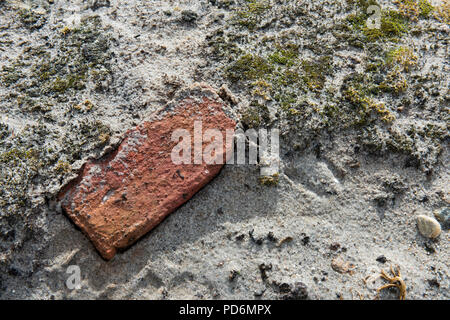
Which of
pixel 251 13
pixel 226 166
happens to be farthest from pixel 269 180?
pixel 251 13

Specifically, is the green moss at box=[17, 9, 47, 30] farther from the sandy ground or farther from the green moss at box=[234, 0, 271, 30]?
the green moss at box=[234, 0, 271, 30]

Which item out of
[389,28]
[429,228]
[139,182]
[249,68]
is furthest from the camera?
→ [389,28]

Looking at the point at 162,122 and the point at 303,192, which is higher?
the point at 162,122

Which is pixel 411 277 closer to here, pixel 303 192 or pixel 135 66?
pixel 303 192

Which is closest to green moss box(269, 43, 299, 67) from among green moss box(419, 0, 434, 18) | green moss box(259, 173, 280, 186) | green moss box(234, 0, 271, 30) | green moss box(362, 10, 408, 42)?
green moss box(234, 0, 271, 30)

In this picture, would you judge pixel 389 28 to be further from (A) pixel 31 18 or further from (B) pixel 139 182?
(A) pixel 31 18
